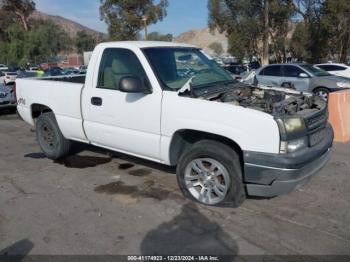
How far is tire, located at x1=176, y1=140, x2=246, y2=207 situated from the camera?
4316mm

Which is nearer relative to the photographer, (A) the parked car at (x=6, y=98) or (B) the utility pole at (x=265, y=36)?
(A) the parked car at (x=6, y=98)

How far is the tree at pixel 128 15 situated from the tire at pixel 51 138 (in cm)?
3020

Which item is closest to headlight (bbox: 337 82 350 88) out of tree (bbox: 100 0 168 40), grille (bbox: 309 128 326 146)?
grille (bbox: 309 128 326 146)

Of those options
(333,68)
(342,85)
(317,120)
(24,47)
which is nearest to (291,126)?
(317,120)

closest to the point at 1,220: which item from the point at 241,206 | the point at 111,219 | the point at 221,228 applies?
the point at 111,219

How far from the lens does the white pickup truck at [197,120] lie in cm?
407

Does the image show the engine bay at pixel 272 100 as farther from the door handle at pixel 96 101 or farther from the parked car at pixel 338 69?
the parked car at pixel 338 69

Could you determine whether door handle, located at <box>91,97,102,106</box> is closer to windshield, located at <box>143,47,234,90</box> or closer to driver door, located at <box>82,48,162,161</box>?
driver door, located at <box>82,48,162,161</box>

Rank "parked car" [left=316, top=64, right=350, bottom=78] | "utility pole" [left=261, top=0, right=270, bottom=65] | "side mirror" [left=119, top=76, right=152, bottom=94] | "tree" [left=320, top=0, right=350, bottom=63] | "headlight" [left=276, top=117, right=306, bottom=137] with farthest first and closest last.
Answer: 1. "utility pole" [left=261, top=0, right=270, bottom=65]
2. "tree" [left=320, top=0, right=350, bottom=63]
3. "parked car" [left=316, top=64, right=350, bottom=78]
4. "side mirror" [left=119, top=76, right=152, bottom=94]
5. "headlight" [left=276, top=117, right=306, bottom=137]

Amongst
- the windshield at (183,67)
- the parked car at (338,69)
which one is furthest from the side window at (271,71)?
the windshield at (183,67)

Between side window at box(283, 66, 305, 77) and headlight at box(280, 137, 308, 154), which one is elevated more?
side window at box(283, 66, 305, 77)

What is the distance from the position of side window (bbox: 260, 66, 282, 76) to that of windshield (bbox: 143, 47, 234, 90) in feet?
30.8

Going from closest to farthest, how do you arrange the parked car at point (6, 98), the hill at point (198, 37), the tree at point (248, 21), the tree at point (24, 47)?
the parked car at point (6, 98)
the tree at point (248, 21)
the tree at point (24, 47)
the hill at point (198, 37)

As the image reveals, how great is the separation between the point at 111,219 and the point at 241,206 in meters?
1.48
